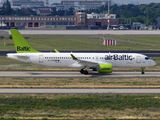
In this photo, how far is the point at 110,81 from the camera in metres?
46.3

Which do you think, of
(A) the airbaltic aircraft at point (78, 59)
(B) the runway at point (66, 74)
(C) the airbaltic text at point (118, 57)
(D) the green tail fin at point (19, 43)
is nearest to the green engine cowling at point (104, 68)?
(A) the airbaltic aircraft at point (78, 59)

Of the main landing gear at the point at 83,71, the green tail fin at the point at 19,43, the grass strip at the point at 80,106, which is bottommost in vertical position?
the main landing gear at the point at 83,71

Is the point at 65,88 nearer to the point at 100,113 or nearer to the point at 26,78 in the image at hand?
the point at 26,78

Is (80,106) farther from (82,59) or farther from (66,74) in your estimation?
(82,59)

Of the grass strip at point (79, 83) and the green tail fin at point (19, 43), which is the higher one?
the green tail fin at point (19, 43)

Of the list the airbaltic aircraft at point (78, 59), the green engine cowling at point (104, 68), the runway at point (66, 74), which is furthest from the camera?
the airbaltic aircraft at point (78, 59)

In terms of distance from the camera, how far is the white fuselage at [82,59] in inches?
2058

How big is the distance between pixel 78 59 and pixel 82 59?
74.6 inches

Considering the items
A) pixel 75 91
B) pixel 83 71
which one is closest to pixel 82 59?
pixel 83 71

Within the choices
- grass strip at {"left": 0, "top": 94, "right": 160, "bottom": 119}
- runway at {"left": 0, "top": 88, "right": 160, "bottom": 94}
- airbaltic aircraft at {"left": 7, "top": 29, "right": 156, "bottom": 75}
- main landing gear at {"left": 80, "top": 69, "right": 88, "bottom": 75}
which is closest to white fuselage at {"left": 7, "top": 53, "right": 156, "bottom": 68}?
airbaltic aircraft at {"left": 7, "top": 29, "right": 156, "bottom": 75}

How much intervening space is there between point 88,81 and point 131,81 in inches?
206

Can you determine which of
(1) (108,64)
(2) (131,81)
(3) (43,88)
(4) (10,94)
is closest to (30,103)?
(4) (10,94)

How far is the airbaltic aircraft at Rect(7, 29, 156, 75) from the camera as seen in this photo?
52.0 meters

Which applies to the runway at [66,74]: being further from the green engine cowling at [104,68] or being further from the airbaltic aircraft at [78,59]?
the airbaltic aircraft at [78,59]
